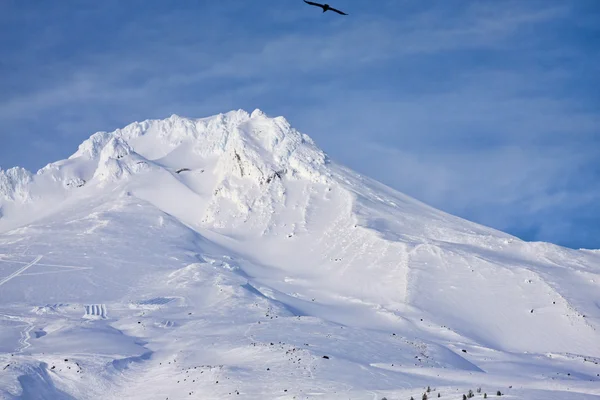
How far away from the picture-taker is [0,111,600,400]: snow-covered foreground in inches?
1661

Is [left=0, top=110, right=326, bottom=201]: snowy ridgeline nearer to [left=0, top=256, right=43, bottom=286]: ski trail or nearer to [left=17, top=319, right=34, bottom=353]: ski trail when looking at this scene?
[left=0, top=256, right=43, bottom=286]: ski trail

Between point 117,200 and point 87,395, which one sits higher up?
point 117,200

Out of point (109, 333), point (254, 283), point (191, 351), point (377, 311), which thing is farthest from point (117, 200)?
point (191, 351)

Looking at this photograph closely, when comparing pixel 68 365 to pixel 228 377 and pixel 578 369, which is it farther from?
pixel 578 369

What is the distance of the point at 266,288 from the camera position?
281 ft

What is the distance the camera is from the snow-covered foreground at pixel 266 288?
4219cm

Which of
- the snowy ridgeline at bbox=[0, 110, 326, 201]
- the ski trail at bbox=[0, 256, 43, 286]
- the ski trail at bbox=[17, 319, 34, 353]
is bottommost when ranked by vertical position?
the ski trail at bbox=[17, 319, 34, 353]

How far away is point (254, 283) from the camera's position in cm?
8831

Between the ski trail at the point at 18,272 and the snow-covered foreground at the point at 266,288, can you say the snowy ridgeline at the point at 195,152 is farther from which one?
the ski trail at the point at 18,272

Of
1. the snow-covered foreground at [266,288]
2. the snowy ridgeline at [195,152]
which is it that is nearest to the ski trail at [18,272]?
the snow-covered foreground at [266,288]

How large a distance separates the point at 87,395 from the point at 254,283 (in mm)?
48487

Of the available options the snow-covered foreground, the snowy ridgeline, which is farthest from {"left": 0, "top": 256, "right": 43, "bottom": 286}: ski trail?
the snowy ridgeline

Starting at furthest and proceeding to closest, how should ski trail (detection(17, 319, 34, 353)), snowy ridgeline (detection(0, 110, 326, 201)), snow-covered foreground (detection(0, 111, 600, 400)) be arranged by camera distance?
snowy ridgeline (detection(0, 110, 326, 201))
ski trail (detection(17, 319, 34, 353))
snow-covered foreground (detection(0, 111, 600, 400))

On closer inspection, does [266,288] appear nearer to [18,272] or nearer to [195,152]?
[18,272]
